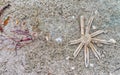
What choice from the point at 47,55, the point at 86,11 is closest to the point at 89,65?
the point at 47,55

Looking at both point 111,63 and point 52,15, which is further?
point 52,15

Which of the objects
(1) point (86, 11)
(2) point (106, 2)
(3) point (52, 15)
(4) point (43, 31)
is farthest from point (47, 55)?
(2) point (106, 2)

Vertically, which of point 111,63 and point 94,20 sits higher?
point 94,20

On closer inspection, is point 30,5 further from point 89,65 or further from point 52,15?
point 89,65

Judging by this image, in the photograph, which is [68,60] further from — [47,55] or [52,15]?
[52,15]

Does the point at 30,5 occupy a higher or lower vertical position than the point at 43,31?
higher

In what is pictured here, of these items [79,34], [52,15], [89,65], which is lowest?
[89,65]
